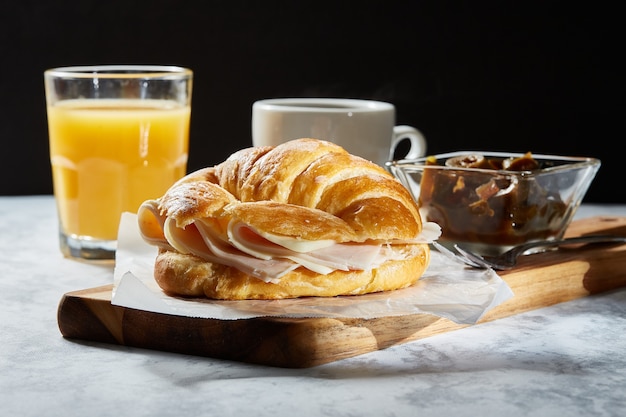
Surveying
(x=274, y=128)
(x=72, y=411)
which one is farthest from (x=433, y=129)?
(x=72, y=411)

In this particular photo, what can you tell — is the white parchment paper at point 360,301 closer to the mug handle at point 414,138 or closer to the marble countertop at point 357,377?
the marble countertop at point 357,377

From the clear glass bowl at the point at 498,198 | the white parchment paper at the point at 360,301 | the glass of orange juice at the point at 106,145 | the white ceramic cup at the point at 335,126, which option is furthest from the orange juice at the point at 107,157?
the clear glass bowl at the point at 498,198

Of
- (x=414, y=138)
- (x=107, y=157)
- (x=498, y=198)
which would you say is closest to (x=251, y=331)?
(x=498, y=198)

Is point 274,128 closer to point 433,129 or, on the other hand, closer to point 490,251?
point 490,251

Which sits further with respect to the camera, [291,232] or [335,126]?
[335,126]

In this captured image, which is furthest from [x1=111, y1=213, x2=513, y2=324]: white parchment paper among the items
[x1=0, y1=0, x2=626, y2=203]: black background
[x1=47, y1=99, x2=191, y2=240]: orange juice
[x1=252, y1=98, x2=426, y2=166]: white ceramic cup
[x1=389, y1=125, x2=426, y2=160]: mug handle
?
[x1=0, y1=0, x2=626, y2=203]: black background

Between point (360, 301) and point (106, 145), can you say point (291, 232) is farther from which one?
point (106, 145)
